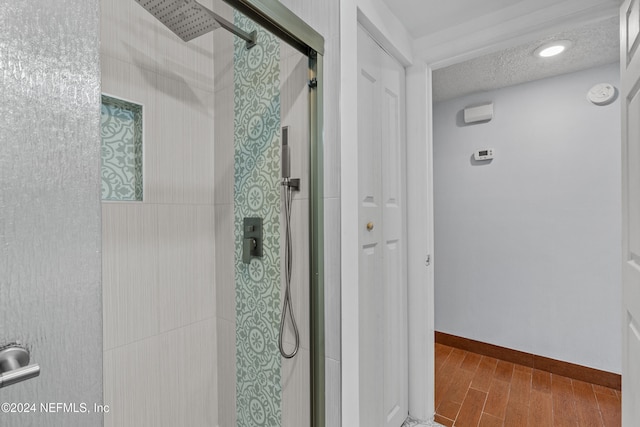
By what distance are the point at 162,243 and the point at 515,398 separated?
223 centimetres

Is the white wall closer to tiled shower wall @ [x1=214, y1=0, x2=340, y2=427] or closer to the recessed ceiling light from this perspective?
the recessed ceiling light

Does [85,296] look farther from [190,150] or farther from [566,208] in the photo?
[566,208]

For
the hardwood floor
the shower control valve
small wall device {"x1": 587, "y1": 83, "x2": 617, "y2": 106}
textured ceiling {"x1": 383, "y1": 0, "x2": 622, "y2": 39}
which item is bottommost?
the hardwood floor

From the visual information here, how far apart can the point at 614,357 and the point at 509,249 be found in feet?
2.89

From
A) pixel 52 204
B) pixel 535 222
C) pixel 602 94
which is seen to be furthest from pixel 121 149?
pixel 602 94

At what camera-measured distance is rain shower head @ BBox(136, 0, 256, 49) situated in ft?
3.20

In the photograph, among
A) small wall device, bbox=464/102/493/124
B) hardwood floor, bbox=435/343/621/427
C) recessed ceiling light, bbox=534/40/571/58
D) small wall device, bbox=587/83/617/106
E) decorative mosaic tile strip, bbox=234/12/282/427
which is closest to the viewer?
decorative mosaic tile strip, bbox=234/12/282/427

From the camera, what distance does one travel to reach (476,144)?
2.50 meters

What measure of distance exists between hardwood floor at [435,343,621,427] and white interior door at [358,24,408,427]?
0.42 metres

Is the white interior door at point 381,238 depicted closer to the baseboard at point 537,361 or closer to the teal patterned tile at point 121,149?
the teal patterned tile at point 121,149

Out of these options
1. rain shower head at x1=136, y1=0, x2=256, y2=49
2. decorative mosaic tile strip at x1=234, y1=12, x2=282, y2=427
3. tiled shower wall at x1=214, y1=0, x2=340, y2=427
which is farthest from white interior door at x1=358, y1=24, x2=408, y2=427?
rain shower head at x1=136, y1=0, x2=256, y2=49

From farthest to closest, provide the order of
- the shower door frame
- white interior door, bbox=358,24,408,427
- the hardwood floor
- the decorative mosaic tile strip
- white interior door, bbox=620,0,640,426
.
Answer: the hardwood floor < white interior door, bbox=358,24,408,427 < the decorative mosaic tile strip < the shower door frame < white interior door, bbox=620,0,640,426

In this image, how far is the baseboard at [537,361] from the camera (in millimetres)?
1983

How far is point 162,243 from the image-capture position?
1306 millimetres
